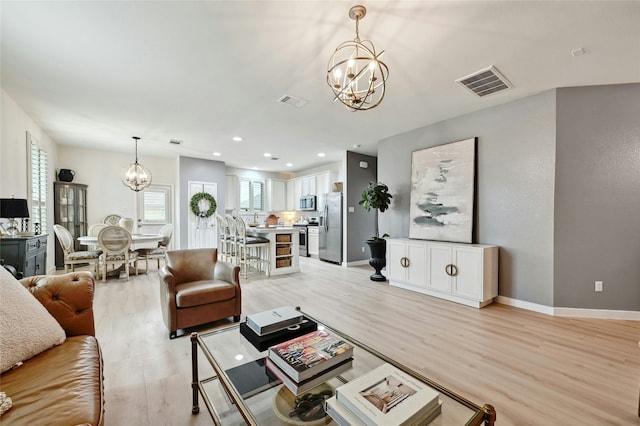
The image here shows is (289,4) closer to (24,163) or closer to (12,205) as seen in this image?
(12,205)

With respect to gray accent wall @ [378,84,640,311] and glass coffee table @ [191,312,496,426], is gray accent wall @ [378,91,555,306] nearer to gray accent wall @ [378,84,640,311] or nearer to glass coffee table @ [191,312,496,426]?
gray accent wall @ [378,84,640,311]

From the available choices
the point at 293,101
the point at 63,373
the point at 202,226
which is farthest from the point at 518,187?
the point at 202,226

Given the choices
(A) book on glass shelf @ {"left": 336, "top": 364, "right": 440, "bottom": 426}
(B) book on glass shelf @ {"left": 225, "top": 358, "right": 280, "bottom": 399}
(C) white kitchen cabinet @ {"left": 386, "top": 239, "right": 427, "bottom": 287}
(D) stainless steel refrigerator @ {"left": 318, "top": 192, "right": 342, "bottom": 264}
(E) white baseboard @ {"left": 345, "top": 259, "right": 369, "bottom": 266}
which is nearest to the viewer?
(A) book on glass shelf @ {"left": 336, "top": 364, "right": 440, "bottom": 426}

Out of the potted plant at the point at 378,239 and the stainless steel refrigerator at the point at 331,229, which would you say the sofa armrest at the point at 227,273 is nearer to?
the potted plant at the point at 378,239

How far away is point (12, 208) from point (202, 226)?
14.2 feet

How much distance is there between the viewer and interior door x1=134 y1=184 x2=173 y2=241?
6.97m

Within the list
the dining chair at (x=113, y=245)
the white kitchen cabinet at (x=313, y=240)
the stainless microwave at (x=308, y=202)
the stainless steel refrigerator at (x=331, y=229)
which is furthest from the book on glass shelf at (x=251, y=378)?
the stainless microwave at (x=308, y=202)

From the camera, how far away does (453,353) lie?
231 cm

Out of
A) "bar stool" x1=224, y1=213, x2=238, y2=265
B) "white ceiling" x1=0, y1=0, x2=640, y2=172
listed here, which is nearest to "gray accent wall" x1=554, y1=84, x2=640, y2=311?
"white ceiling" x1=0, y1=0, x2=640, y2=172

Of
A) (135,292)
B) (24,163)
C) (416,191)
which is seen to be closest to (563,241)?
(416,191)

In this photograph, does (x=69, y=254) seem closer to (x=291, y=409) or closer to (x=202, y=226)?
(x=202, y=226)

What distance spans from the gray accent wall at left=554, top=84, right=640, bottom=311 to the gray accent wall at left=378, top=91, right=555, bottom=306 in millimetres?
112

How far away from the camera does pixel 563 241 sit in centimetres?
321

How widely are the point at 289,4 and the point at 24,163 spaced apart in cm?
478
